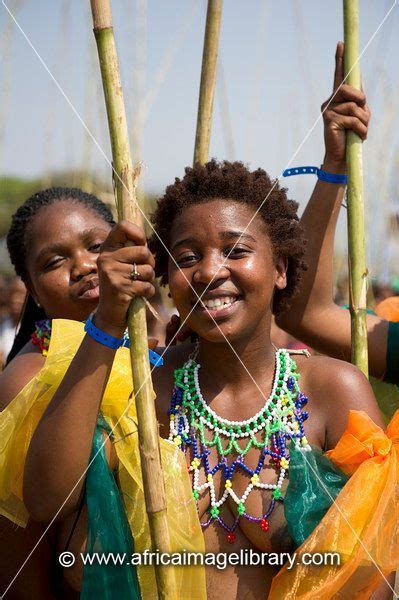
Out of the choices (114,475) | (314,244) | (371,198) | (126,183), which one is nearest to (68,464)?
(114,475)

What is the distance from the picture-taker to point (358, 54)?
252 centimetres

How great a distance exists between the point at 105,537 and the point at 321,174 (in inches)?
50.6

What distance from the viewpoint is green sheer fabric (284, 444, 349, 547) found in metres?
2.09

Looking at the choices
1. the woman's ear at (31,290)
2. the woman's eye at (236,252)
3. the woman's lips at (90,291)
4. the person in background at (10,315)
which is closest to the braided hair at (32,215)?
the woman's ear at (31,290)

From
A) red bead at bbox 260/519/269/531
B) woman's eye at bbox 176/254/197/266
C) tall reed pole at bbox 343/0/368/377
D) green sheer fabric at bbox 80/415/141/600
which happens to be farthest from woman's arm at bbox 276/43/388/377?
green sheer fabric at bbox 80/415/141/600

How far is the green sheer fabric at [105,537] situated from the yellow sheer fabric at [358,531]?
0.35 m

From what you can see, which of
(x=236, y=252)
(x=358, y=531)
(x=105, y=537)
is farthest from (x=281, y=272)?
(x=105, y=537)

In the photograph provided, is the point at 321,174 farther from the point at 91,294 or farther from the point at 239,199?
the point at 91,294

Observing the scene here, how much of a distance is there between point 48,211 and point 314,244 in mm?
831

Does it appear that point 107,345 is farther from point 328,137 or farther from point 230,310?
point 328,137

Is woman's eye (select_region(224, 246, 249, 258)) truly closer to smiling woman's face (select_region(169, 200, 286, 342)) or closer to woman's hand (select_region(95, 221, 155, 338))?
smiling woman's face (select_region(169, 200, 286, 342))

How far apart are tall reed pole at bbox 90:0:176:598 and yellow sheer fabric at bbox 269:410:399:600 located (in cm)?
36

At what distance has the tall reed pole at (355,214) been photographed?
252 cm

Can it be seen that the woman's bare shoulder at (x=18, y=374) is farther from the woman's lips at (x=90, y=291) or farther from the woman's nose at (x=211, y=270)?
the woman's nose at (x=211, y=270)
